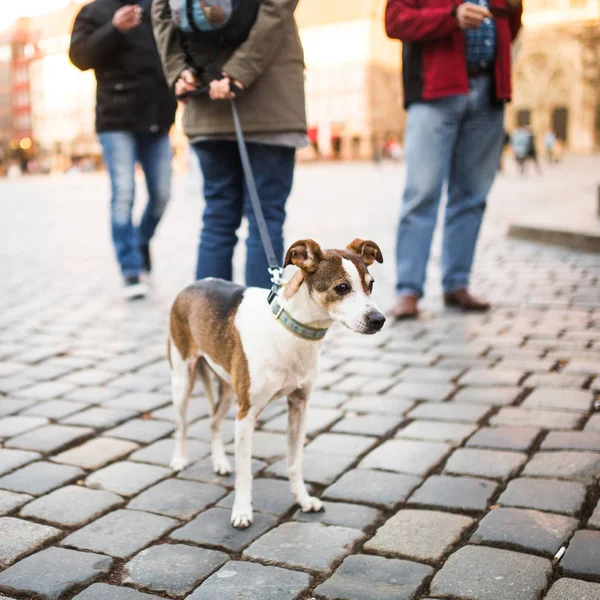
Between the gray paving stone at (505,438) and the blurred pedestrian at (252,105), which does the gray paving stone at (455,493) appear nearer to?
the gray paving stone at (505,438)

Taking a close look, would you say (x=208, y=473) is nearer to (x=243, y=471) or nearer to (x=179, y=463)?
(x=179, y=463)

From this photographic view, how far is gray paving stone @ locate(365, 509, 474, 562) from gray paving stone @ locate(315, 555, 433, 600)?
0.06 meters

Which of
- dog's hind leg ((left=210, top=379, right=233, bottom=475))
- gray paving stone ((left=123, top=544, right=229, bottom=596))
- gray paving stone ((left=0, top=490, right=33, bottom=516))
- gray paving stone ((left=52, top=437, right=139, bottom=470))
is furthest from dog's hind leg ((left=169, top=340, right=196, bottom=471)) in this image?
gray paving stone ((left=123, top=544, right=229, bottom=596))

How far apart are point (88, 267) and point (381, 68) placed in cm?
6339

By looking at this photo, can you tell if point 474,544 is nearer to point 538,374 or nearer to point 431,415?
point 431,415

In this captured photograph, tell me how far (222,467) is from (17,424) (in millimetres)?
1036

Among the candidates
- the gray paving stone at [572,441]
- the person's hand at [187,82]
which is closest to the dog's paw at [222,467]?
the gray paving stone at [572,441]

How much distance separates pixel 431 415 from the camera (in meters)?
3.39

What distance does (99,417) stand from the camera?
11.5ft

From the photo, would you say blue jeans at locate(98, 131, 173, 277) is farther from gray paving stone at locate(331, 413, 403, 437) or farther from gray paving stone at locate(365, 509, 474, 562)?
gray paving stone at locate(365, 509, 474, 562)

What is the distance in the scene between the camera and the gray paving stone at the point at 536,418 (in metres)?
3.19

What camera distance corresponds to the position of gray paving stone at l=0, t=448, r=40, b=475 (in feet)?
9.65

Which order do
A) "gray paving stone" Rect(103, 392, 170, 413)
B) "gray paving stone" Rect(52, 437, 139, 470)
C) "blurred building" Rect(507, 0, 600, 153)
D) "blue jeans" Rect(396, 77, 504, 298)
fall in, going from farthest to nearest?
1. "blurred building" Rect(507, 0, 600, 153)
2. "blue jeans" Rect(396, 77, 504, 298)
3. "gray paving stone" Rect(103, 392, 170, 413)
4. "gray paving stone" Rect(52, 437, 139, 470)

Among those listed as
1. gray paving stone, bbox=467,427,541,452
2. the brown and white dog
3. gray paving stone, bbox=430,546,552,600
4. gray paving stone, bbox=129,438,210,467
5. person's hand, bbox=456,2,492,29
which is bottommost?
gray paving stone, bbox=129,438,210,467
